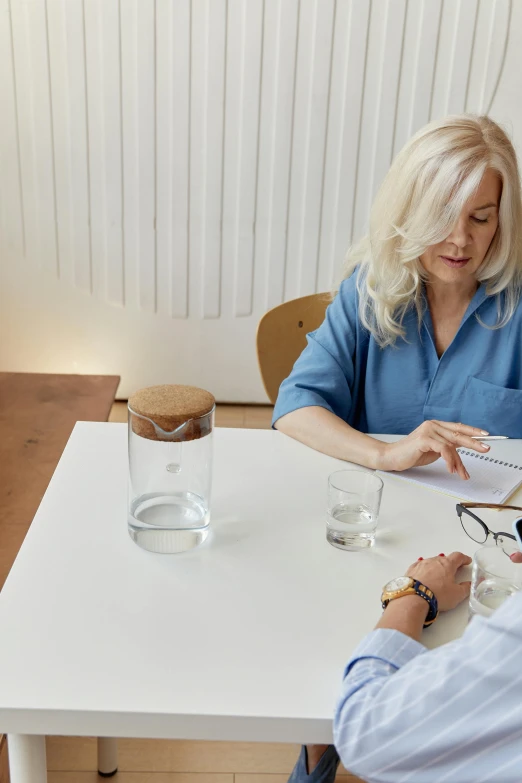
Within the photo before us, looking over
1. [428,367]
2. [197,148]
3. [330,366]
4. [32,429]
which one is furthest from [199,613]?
[197,148]

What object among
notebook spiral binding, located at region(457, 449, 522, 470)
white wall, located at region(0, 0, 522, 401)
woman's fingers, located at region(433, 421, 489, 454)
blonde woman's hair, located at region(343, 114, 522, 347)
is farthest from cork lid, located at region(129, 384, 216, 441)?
white wall, located at region(0, 0, 522, 401)

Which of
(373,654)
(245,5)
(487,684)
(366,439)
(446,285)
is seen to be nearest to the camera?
(487,684)

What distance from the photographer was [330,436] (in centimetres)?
145

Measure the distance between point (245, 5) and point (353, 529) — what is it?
7.46 feet

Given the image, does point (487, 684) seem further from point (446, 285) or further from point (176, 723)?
point (446, 285)

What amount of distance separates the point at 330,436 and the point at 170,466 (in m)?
0.34

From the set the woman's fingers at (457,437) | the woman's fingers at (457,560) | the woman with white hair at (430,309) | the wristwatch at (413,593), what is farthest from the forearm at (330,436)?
the wristwatch at (413,593)

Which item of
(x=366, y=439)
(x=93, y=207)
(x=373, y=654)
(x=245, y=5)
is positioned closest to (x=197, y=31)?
(x=245, y=5)

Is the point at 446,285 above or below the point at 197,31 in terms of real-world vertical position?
below

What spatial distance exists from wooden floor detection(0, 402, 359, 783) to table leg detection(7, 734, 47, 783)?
74 centimetres

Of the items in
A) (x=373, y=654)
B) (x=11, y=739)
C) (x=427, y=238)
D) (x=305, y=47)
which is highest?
(x=305, y=47)

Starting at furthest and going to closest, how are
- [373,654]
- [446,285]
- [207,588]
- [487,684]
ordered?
1. [446,285]
2. [207,588]
3. [373,654]
4. [487,684]

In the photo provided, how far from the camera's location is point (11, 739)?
2.94 ft

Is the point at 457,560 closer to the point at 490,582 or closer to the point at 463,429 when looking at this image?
the point at 490,582
